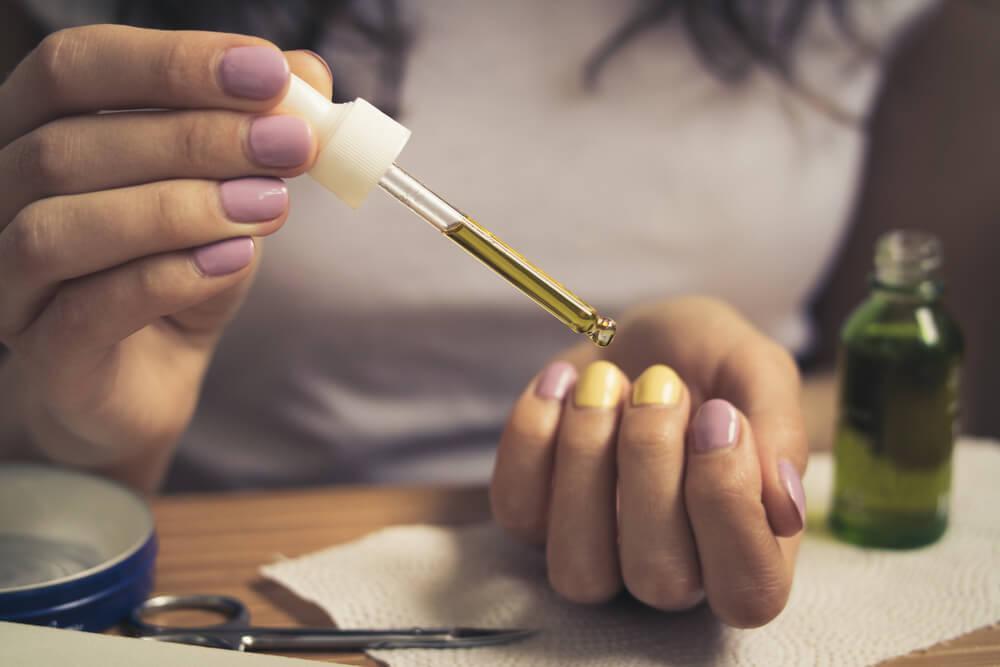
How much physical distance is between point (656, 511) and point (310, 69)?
0.20 metres

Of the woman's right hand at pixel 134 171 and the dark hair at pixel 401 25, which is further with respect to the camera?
the dark hair at pixel 401 25

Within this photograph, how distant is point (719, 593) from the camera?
0.33 m

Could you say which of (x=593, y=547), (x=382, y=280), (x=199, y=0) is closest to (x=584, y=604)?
(x=593, y=547)

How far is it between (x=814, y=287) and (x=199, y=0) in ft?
1.74

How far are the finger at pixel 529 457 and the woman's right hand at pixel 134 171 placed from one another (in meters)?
0.12

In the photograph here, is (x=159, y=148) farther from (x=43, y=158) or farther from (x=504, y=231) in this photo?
(x=504, y=231)

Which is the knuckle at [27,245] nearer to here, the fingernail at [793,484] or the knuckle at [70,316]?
the knuckle at [70,316]

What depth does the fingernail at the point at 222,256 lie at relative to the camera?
0.32 meters

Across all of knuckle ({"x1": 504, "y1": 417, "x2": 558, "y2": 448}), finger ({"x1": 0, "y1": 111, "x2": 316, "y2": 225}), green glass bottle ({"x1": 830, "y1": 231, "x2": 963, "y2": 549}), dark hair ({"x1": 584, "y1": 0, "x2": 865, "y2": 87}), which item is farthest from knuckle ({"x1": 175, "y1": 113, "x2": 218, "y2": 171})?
dark hair ({"x1": 584, "y1": 0, "x2": 865, "y2": 87})

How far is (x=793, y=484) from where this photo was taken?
0.34m

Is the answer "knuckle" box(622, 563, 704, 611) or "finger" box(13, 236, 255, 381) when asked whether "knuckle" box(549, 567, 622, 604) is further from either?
"finger" box(13, 236, 255, 381)

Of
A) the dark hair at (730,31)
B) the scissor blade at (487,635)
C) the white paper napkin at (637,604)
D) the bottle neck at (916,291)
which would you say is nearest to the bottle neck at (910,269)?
the bottle neck at (916,291)

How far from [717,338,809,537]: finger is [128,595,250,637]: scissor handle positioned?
20 centimetres

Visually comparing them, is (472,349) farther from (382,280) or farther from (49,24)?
(49,24)
